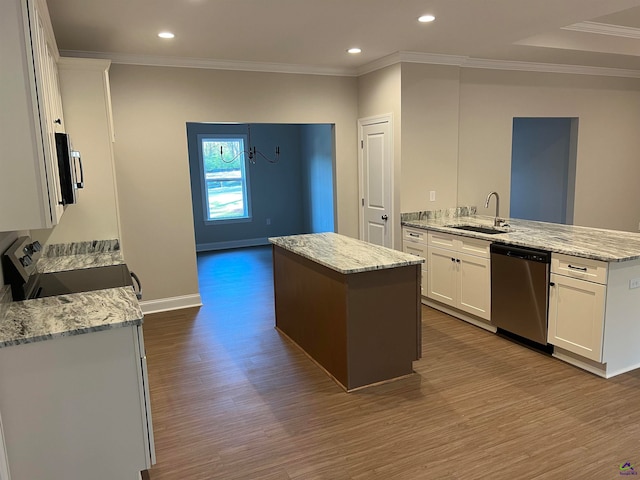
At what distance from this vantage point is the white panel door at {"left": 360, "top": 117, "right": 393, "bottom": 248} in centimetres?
514

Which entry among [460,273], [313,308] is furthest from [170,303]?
[460,273]

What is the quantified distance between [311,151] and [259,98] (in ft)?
10.8

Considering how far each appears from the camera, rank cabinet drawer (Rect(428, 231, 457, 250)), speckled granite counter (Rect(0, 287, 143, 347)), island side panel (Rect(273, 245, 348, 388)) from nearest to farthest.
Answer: speckled granite counter (Rect(0, 287, 143, 347))
island side panel (Rect(273, 245, 348, 388))
cabinet drawer (Rect(428, 231, 457, 250))

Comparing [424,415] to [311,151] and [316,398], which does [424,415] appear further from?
[311,151]

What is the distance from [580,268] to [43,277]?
3.56 m

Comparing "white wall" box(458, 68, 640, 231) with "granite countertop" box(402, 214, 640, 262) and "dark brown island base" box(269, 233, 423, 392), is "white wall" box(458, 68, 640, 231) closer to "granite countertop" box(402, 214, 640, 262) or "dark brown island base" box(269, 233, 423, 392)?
"granite countertop" box(402, 214, 640, 262)

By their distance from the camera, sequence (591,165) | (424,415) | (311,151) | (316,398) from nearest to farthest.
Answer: (424,415), (316,398), (591,165), (311,151)

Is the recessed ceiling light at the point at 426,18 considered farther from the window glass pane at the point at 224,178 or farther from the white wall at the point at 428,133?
the window glass pane at the point at 224,178

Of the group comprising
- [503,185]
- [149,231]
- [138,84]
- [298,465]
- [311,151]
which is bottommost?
[298,465]

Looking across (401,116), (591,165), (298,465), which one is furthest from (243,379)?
(591,165)

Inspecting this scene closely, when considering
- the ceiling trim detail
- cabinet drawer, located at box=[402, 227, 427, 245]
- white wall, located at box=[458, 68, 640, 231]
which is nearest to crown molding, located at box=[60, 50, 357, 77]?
the ceiling trim detail

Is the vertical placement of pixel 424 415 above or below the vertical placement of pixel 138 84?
below

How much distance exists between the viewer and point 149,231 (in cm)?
482

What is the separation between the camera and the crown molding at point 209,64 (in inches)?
174
